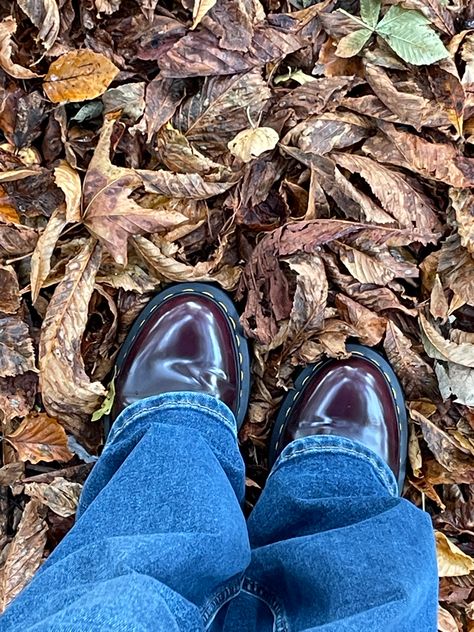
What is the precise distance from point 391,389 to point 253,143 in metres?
0.45

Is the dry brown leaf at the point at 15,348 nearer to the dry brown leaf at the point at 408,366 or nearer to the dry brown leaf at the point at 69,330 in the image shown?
the dry brown leaf at the point at 69,330

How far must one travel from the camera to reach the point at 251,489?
1144 millimetres

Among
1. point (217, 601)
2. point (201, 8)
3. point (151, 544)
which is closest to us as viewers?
point (151, 544)

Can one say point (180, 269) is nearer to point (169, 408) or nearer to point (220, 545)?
point (169, 408)

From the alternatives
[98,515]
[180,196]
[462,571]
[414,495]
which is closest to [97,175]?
[180,196]

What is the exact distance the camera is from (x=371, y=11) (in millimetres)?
1028

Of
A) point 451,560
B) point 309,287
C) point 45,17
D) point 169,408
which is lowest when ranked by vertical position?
point 451,560

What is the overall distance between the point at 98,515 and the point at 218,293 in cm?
44

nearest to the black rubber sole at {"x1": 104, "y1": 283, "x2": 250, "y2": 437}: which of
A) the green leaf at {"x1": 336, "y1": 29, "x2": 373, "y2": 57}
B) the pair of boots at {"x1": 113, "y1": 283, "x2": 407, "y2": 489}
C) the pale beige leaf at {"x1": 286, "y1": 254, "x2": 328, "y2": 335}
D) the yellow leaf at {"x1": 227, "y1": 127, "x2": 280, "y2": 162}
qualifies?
the pair of boots at {"x1": 113, "y1": 283, "x2": 407, "y2": 489}

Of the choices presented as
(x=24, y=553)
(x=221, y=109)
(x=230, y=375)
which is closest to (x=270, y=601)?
(x=230, y=375)

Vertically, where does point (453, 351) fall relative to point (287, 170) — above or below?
below

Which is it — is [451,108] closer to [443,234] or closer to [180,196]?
[443,234]

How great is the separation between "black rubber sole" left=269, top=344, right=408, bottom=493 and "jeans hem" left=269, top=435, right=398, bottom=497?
0.26ft

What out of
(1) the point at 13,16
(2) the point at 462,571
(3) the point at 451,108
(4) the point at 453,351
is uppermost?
(1) the point at 13,16
